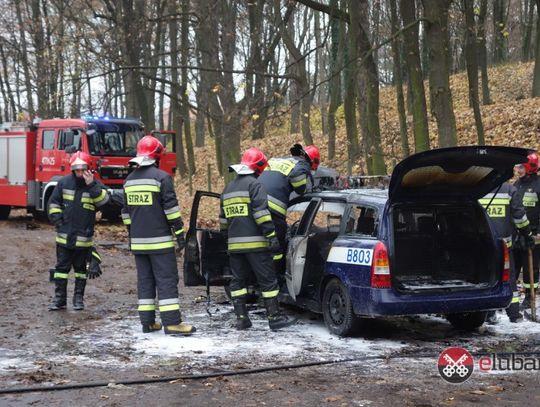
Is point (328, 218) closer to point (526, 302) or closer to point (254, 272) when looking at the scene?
point (254, 272)

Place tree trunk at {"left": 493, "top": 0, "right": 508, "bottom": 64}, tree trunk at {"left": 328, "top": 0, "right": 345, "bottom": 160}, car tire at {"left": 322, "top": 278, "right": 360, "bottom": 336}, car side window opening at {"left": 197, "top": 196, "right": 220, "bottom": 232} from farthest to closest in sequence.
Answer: tree trunk at {"left": 493, "top": 0, "right": 508, "bottom": 64}
tree trunk at {"left": 328, "top": 0, "right": 345, "bottom": 160}
car side window opening at {"left": 197, "top": 196, "right": 220, "bottom": 232}
car tire at {"left": 322, "top": 278, "right": 360, "bottom": 336}

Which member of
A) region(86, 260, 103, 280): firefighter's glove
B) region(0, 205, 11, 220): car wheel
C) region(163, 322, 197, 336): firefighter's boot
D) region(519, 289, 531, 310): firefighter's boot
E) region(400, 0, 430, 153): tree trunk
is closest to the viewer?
region(163, 322, 197, 336): firefighter's boot

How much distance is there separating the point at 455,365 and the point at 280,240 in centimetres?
282

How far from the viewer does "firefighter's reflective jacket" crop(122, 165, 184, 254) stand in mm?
7922

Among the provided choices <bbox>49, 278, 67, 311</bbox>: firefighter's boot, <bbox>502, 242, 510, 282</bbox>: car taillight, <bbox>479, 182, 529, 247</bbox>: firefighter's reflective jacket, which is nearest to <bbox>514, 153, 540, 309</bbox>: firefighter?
<bbox>479, 182, 529, 247</bbox>: firefighter's reflective jacket

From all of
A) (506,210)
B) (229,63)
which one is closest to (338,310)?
(506,210)

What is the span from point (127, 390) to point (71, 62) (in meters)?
16.4

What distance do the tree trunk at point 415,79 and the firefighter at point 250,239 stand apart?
7797 mm

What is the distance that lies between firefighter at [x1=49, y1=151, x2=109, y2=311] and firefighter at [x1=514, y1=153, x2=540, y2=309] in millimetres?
5074

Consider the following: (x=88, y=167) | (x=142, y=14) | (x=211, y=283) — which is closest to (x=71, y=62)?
(x=142, y=14)

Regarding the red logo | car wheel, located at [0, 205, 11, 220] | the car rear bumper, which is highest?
car wheel, located at [0, 205, 11, 220]

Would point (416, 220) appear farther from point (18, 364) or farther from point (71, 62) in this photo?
point (71, 62)

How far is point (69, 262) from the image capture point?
937 centimetres

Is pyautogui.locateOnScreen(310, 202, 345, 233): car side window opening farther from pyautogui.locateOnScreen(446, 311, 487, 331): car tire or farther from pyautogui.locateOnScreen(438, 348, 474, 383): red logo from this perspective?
pyautogui.locateOnScreen(438, 348, 474, 383): red logo
